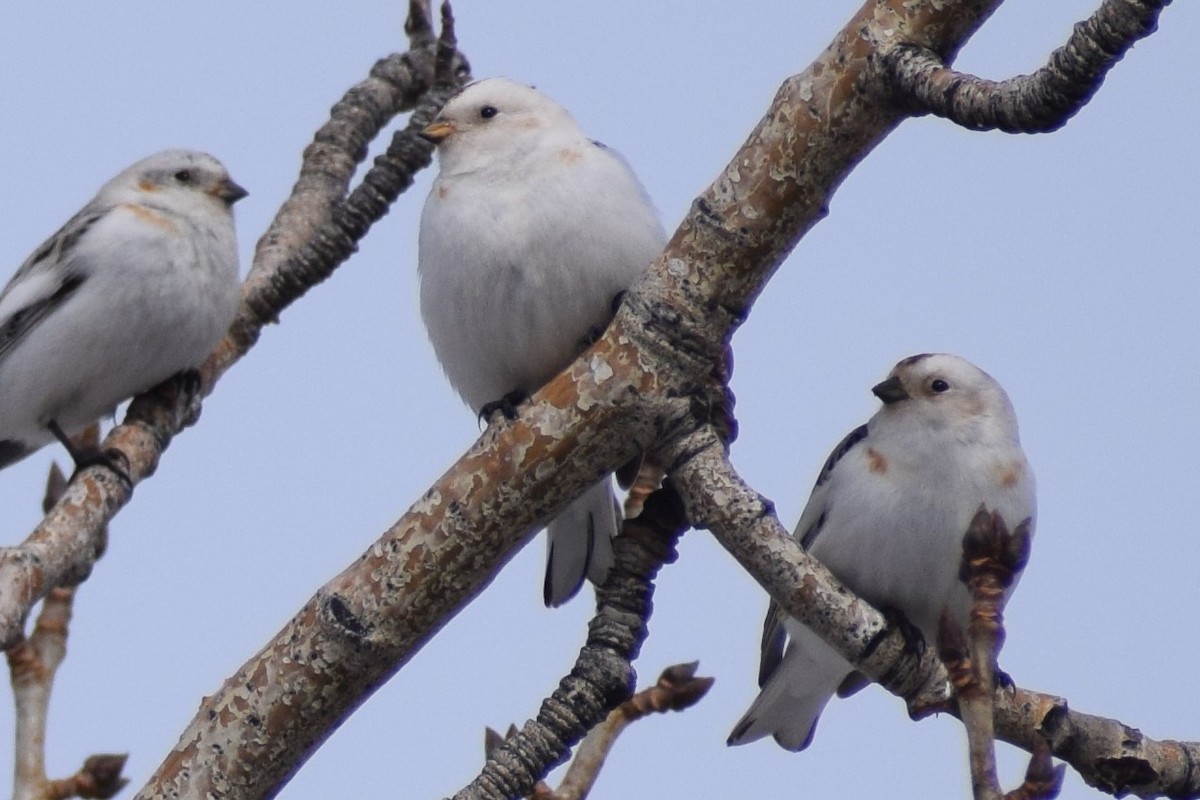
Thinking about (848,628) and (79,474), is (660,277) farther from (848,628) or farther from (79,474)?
(79,474)

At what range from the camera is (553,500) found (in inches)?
172

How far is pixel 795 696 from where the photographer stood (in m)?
6.62

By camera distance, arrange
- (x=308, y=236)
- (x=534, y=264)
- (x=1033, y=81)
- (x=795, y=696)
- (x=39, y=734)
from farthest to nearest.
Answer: (x=308, y=236) → (x=795, y=696) → (x=534, y=264) → (x=39, y=734) → (x=1033, y=81)

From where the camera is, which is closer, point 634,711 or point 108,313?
point 634,711

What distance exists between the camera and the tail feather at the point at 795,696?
259 inches

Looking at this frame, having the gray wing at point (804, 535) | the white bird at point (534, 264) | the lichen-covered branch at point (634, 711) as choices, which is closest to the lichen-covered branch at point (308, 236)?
the white bird at point (534, 264)

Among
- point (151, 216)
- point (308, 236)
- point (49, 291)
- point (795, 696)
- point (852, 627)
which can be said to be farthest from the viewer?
point (151, 216)

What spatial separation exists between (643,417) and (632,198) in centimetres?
201

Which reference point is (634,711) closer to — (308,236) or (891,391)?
(891,391)

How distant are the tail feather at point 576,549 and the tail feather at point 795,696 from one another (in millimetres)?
816

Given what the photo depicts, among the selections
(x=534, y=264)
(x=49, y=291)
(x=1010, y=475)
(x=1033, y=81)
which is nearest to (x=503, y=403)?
(x=534, y=264)

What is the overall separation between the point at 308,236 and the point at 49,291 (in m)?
1.27

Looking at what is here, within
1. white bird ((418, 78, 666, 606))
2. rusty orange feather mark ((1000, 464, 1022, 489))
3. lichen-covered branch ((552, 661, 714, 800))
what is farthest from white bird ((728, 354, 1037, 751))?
lichen-covered branch ((552, 661, 714, 800))

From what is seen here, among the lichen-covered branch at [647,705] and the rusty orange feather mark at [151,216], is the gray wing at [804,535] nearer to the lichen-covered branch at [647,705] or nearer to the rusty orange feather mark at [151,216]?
the lichen-covered branch at [647,705]
